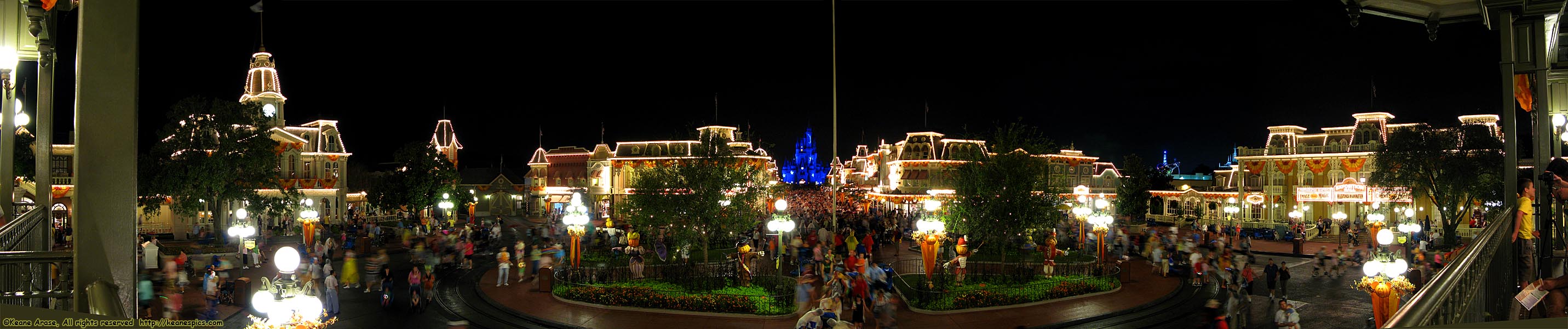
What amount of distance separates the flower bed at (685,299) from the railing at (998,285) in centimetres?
251

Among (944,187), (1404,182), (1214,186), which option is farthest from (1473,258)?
(1214,186)

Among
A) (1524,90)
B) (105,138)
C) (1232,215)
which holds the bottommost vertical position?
(1232,215)

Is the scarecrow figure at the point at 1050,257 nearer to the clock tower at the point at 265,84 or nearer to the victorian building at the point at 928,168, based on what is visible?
the victorian building at the point at 928,168

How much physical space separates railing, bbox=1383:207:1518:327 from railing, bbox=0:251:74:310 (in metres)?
5.79

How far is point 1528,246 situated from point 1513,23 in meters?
3.58

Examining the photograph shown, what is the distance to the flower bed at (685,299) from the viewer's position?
53.9ft

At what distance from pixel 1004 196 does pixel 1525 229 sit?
51.3 ft

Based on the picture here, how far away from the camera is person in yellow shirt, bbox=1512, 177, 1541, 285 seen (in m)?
Answer: 6.54

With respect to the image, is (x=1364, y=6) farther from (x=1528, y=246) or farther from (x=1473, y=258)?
(x=1473, y=258)

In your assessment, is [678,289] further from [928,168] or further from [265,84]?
[928,168]

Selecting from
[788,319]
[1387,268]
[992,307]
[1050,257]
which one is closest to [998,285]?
[992,307]

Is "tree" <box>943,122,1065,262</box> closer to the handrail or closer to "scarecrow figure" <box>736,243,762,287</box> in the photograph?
"scarecrow figure" <box>736,243,762,287</box>

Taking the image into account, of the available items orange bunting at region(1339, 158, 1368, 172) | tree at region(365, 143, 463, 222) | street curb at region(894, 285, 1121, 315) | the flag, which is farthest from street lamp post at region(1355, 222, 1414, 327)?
tree at region(365, 143, 463, 222)

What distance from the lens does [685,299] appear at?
664 inches
